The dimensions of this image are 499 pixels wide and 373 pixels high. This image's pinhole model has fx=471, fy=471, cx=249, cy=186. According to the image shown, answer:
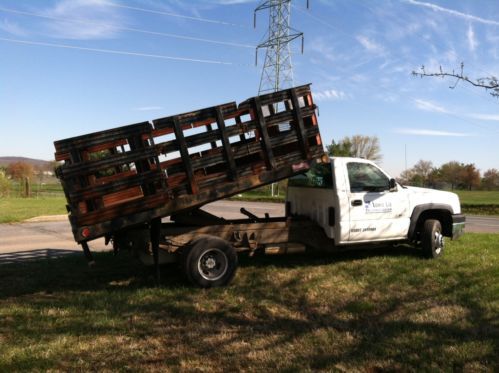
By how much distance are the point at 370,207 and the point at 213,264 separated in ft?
9.25

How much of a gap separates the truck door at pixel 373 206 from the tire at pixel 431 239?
36 cm

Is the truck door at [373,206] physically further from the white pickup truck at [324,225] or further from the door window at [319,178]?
the door window at [319,178]

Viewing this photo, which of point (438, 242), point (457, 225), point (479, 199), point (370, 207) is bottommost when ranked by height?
point (479, 199)

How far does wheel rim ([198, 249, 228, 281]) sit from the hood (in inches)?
144

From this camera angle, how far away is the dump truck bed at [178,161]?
5871mm

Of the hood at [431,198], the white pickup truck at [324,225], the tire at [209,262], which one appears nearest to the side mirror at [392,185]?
the white pickup truck at [324,225]

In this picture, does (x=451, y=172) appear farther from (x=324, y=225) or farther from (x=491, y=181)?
(x=324, y=225)

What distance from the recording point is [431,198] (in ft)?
27.8

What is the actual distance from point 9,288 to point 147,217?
8.44ft

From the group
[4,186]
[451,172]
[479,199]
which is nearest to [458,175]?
[451,172]

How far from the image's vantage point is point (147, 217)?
20.0ft

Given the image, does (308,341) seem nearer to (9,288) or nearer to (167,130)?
(167,130)

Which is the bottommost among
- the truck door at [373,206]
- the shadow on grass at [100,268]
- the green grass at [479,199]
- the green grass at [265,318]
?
the green grass at [479,199]

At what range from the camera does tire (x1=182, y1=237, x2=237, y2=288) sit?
21.3ft
